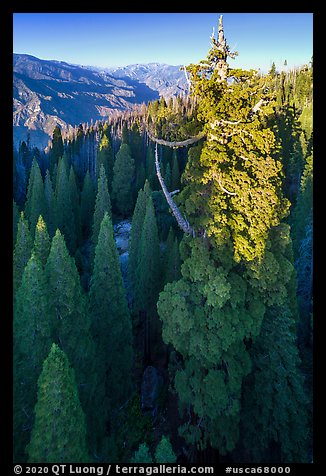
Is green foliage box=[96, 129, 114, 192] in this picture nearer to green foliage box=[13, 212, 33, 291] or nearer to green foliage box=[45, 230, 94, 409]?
green foliage box=[13, 212, 33, 291]

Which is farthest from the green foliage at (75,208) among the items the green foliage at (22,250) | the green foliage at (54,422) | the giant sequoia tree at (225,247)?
the green foliage at (54,422)

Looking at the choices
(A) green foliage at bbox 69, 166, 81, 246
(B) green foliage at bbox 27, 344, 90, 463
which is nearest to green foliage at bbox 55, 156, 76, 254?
(A) green foliage at bbox 69, 166, 81, 246

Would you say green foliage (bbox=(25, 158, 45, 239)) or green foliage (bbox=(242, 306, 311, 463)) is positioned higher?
green foliage (bbox=(25, 158, 45, 239))

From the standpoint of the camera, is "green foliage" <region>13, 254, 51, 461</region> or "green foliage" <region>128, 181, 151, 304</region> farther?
"green foliage" <region>128, 181, 151, 304</region>

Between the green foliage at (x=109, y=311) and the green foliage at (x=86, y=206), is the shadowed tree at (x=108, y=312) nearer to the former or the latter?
the green foliage at (x=109, y=311)

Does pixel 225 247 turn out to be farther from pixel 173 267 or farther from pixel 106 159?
pixel 106 159
